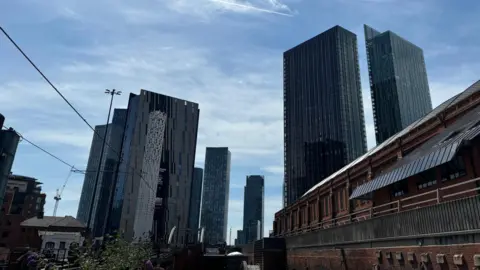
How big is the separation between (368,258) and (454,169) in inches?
273

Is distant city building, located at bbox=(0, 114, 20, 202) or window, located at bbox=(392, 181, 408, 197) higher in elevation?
window, located at bbox=(392, 181, 408, 197)

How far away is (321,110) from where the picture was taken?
6053 inches

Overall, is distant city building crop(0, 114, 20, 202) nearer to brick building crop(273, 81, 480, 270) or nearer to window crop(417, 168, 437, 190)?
brick building crop(273, 81, 480, 270)

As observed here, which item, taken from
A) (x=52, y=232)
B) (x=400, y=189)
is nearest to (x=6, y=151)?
(x=400, y=189)

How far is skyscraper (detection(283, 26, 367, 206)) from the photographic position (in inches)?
5792

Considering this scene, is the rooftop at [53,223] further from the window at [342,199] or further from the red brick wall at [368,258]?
the window at [342,199]

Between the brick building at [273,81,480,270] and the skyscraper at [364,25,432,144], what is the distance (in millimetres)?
157320

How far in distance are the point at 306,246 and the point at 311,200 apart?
14.7 metres

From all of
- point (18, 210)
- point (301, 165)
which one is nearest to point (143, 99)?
point (18, 210)

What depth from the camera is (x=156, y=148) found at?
129 meters

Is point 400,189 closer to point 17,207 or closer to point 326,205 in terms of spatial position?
point 326,205

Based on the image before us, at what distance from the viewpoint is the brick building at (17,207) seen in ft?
226

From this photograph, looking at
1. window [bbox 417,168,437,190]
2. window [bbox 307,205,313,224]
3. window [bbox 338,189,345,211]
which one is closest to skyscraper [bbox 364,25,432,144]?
window [bbox 307,205,313,224]

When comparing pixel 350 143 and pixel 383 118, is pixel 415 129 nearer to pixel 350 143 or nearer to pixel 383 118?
pixel 350 143
